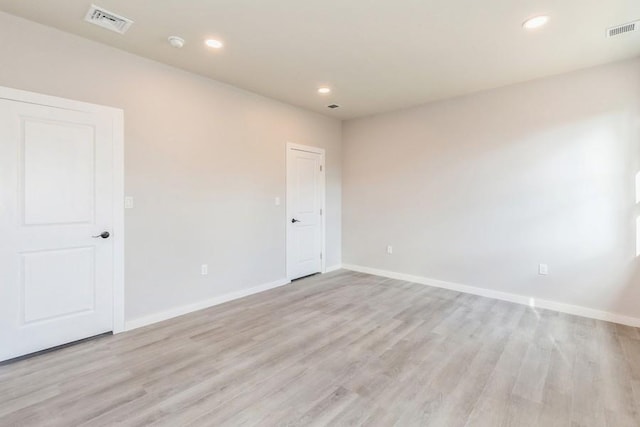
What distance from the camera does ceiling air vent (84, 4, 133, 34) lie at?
2320mm

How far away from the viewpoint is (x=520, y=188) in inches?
150

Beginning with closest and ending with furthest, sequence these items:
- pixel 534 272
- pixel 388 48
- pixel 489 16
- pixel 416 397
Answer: pixel 416 397 < pixel 489 16 < pixel 388 48 < pixel 534 272

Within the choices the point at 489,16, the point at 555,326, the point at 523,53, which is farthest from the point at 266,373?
the point at 523,53

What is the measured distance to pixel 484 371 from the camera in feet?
7.62

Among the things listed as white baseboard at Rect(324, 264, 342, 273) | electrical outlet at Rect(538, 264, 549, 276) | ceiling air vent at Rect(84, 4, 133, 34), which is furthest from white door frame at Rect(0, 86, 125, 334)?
electrical outlet at Rect(538, 264, 549, 276)

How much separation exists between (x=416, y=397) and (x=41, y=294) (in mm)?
3062

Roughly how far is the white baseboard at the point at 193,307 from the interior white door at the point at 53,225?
0.25 metres

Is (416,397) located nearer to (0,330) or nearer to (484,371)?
(484,371)

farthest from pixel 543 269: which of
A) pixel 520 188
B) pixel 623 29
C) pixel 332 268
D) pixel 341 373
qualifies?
pixel 332 268

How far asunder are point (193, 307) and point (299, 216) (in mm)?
2041

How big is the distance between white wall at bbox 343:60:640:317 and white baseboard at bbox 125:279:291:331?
→ 77.9 inches

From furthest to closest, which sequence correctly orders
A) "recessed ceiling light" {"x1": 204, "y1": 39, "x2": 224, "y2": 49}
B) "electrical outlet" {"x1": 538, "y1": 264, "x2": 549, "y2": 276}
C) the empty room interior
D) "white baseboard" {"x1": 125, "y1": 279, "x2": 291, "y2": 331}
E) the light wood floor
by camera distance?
"electrical outlet" {"x1": 538, "y1": 264, "x2": 549, "y2": 276} → "white baseboard" {"x1": 125, "y1": 279, "x2": 291, "y2": 331} → "recessed ceiling light" {"x1": 204, "y1": 39, "x2": 224, "y2": 49} → the empty room interior → the light wood floor

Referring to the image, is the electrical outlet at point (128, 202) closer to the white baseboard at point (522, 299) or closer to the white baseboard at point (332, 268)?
the white baseboard at point (332, 268)

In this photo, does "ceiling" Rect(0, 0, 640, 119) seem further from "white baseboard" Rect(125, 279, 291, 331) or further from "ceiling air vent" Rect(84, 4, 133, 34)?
"white baseboard" Rect(125, 279, 291, 331)
